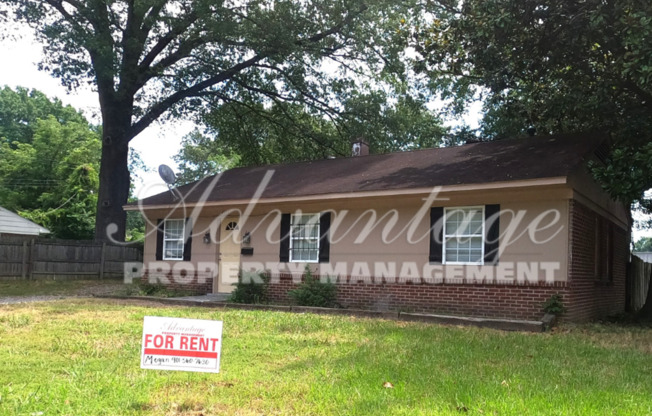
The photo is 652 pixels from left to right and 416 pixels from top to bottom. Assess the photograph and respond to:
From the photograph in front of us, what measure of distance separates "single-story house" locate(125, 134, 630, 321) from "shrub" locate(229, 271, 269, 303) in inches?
11.4

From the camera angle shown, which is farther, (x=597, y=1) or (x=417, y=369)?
(x=597, y=1)

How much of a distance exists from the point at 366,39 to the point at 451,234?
1285 centimetres

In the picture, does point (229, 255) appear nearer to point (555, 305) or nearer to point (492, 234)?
point (492, 234)

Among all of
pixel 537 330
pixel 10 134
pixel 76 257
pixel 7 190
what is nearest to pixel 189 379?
pixel 537 330

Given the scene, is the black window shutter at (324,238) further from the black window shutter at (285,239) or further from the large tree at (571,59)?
the large tree at (571,59)

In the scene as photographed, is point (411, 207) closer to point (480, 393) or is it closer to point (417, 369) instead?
point (417, 369)

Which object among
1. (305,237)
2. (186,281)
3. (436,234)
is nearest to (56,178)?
(186,281)

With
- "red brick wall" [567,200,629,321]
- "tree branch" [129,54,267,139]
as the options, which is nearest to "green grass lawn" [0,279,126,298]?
"tree branch" [129,54,267,139]

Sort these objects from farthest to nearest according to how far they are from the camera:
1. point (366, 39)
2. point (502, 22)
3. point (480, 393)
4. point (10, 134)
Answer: point (10, 134)
point (366, 39)
point (502, 22)
point (480, 393)

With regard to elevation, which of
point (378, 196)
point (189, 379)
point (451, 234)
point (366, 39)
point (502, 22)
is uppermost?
point (366, 39)

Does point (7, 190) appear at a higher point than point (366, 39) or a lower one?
lower

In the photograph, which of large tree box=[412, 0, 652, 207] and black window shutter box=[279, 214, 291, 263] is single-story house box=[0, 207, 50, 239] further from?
large tree box=[412, 0, 652, 207]

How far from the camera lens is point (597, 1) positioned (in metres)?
9.88

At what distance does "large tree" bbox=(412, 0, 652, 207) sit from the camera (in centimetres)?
970
